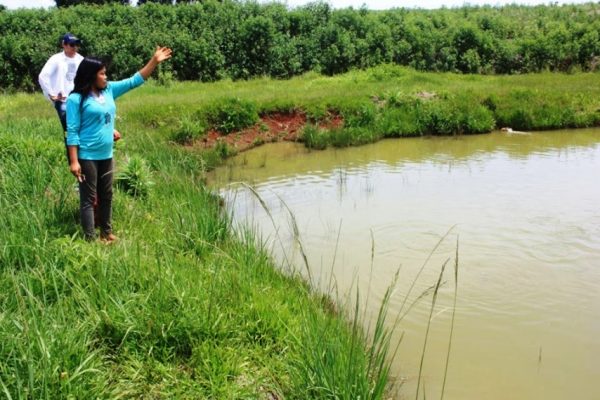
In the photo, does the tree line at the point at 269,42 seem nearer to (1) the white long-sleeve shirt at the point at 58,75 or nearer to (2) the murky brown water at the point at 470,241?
(2) the murky brown water at the point at 470,241

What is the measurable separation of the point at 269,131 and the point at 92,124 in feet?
30.5

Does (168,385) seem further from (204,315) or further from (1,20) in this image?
(1,20)

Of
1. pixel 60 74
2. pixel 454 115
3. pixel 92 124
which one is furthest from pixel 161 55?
pixel 454 115

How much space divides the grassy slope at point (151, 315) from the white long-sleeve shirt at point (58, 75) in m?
1.23

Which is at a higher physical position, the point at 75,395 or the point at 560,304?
the point at 75,395

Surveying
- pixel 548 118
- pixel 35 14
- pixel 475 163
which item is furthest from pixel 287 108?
pixel 35 14

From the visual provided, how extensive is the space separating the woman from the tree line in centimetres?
1918

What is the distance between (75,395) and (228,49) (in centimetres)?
2336

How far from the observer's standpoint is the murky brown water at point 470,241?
4.36 m

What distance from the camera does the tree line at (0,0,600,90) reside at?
23906mm

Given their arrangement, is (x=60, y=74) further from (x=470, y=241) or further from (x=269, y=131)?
(x=269, y=131)

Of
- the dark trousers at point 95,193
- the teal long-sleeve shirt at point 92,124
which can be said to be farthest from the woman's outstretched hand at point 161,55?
the dark trousers at point 95,193

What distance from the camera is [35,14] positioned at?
24.8 metres

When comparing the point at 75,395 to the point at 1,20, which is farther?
the point at 1,20
